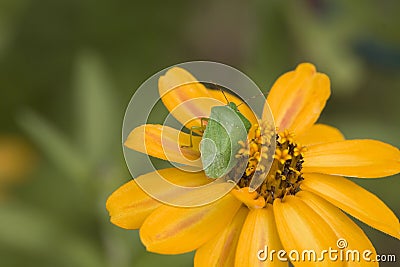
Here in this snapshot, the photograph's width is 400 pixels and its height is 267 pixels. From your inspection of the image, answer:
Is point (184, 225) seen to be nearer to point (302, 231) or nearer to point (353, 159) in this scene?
point (302, 231)

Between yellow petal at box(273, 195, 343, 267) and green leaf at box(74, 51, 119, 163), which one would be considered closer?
yellow petal at box(273, 195, 343, 267)

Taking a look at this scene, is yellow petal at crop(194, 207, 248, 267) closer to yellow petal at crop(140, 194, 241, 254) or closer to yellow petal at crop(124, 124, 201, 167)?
yellow petal at crop(140, 194, 241, 254)

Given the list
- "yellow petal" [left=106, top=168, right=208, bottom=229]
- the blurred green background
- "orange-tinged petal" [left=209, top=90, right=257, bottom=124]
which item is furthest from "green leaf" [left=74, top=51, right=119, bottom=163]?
"yellow petal" [left=106, top=168, right=208, bottom=229]

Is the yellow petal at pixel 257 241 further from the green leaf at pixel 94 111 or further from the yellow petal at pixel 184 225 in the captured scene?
the green leaf at pixel 94 111

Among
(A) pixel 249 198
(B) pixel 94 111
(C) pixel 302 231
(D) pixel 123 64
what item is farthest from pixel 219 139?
(D) pixel 123 64

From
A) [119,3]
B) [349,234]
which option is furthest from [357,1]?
[349,234]
